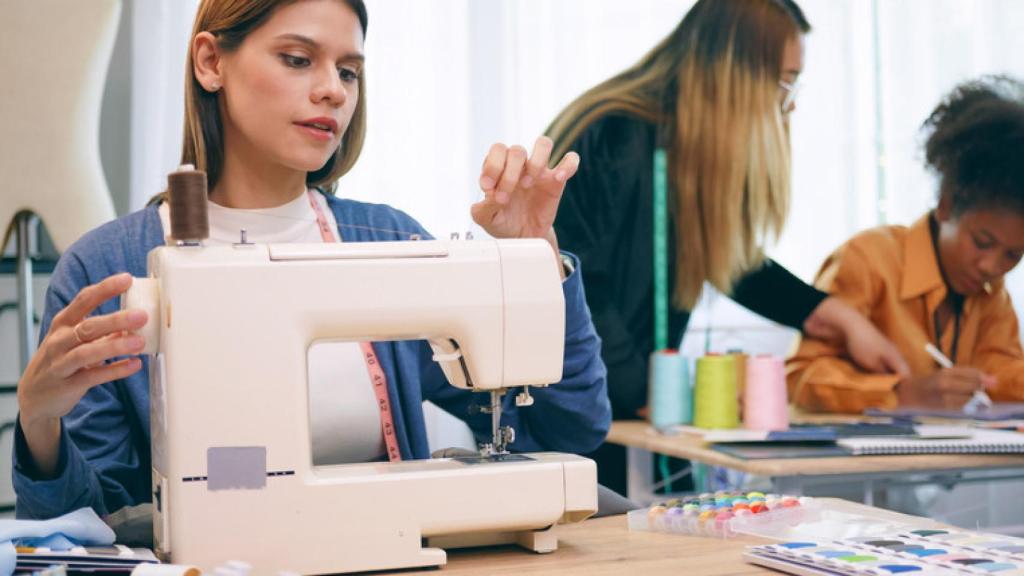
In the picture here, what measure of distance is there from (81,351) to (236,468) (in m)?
0.19

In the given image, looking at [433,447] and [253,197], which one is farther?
[433,447]

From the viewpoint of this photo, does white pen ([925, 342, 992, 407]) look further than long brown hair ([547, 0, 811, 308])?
No

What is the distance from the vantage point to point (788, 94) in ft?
12.0

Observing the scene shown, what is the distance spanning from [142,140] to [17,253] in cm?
41

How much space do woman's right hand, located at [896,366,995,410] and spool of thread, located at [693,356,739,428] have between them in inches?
24.7

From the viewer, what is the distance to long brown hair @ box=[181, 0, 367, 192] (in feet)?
5.43

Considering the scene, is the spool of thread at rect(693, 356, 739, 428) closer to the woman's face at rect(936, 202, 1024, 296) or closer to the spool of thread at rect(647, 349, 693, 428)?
the spool of thread at rect(647, 349, 693, 428)

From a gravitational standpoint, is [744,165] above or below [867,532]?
above

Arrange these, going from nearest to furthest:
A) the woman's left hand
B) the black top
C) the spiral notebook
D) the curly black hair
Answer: the woman's left hand < the spiral notebook < the black top < the curly black hair

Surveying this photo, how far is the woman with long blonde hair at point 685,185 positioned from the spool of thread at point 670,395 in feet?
1.43

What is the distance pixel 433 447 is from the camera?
324 centimetres

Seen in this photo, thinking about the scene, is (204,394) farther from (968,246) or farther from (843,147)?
(843,147)

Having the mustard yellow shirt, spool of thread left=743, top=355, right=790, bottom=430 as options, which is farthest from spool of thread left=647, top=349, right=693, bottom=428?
the mustard yellow shirt

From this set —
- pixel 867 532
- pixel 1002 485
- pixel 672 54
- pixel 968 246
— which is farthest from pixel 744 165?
pixel 867 532
